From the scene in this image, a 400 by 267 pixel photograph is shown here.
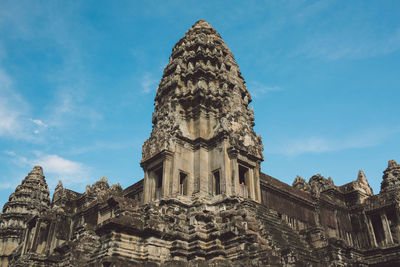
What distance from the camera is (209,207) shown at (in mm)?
19250

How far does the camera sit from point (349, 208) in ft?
105

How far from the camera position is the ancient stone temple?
52.9ft

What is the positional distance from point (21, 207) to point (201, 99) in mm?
38406

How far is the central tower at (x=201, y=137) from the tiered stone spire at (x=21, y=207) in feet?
100.0

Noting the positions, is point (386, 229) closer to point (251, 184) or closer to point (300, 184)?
point (300, 184)

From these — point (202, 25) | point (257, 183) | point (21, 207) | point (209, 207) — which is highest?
point (202, 25)

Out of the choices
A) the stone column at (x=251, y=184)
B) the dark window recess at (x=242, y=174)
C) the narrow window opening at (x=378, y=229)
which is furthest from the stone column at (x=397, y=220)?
the dark window recess at (x=242, y=174)

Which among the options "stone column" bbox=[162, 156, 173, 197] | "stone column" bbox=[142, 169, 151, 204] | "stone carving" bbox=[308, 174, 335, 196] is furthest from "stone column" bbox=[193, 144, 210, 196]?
"stone carving" bbox=[308, 174, 335, 196]

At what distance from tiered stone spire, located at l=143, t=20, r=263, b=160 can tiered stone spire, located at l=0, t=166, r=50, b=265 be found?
99.6ft

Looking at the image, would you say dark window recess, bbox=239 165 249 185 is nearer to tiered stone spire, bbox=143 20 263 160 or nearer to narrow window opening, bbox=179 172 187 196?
tiered stone spire, bbox=143 20 263 160

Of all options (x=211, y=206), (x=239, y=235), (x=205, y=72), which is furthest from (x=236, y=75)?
(x=239, y=235)

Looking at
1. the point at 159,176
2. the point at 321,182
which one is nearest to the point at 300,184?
the point at 321,182

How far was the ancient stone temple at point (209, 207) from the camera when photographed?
1611 cm

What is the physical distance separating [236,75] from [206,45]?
3.03 metres
